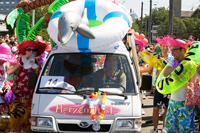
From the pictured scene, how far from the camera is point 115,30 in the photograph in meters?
4.86

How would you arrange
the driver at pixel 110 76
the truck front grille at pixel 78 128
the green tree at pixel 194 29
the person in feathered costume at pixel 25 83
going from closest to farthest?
the truck front grille at pixel 78 128, the driver at pixel 110 76, the person in feathered costume at pixel 25 83, the green tree at pixel 194 29

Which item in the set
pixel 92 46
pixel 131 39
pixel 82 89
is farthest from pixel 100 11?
pixel 82 89

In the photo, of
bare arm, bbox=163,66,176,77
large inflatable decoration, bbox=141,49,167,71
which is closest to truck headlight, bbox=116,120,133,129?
bare arm, bbox=163,66,176,77

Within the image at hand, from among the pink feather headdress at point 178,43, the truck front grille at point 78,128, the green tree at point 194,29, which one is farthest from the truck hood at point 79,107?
the green tree at point 194,29

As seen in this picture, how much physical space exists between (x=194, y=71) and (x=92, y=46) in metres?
1.66

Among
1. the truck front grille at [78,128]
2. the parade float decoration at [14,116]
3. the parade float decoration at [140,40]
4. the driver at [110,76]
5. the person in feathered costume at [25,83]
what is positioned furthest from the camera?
the parade float decoration at [140,40]

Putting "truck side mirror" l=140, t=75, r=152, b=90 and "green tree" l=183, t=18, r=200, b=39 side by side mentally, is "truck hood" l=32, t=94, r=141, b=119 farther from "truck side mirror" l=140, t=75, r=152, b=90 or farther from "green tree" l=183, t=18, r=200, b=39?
"green tree" l=183, t=18, r=200, b=39

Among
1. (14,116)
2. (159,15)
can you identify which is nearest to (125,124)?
(14,116)

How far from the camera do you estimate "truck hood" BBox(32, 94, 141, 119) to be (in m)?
4.21

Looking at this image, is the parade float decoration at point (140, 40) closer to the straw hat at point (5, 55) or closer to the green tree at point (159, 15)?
the straw hat at point (5, 55)

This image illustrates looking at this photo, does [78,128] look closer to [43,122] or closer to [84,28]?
[43,122]

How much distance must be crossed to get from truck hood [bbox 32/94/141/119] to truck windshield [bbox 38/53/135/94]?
162mm

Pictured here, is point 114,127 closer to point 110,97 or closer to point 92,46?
point 110,97

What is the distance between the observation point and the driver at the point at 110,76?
4.57m
